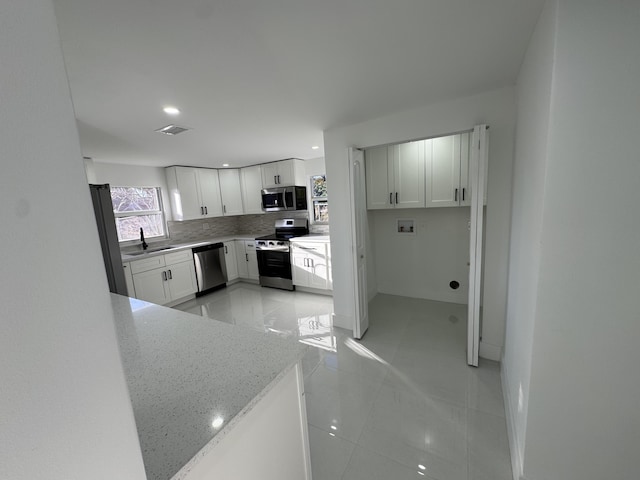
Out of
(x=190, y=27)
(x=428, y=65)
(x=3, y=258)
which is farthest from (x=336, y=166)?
(x=3, y=258)

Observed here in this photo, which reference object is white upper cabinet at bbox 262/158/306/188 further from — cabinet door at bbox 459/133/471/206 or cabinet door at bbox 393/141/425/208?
cabinet door at bbox 459/133/471/206

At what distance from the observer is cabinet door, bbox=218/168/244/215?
513 cm

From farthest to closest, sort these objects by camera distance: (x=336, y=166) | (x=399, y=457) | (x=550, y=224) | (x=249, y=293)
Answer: (x=249, y=293) → (x=336, y=166) → (x=399, y=457) → (x=550, y=224)

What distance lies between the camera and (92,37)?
1.20 metres

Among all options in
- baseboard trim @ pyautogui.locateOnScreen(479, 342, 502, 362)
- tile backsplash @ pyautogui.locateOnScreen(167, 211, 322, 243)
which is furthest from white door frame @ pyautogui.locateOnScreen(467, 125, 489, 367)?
tile backsplash @ pyautogui.locateOnScreen(167, 211, 322, 243)

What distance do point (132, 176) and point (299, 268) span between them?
3.03 meters

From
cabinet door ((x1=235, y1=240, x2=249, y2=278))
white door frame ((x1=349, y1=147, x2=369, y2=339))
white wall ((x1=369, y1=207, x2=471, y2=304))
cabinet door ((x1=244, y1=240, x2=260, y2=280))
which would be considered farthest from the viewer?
cabinet door ((x1=235, y1=240, x2=249, y2=278))

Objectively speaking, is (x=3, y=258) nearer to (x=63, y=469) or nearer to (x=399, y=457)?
(x=63, y=469)

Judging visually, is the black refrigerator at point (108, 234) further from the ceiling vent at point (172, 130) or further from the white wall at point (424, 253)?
the white wall at point (424, 253)

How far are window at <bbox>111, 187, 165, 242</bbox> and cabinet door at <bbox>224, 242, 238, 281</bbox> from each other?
1.10 m

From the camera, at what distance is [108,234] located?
2.96m

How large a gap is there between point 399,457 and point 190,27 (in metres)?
2.53

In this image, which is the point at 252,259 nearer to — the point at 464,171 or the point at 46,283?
the point at 464,171

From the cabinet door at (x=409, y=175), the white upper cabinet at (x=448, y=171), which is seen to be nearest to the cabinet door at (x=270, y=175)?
the cabinet door at (x=409, y=175)
